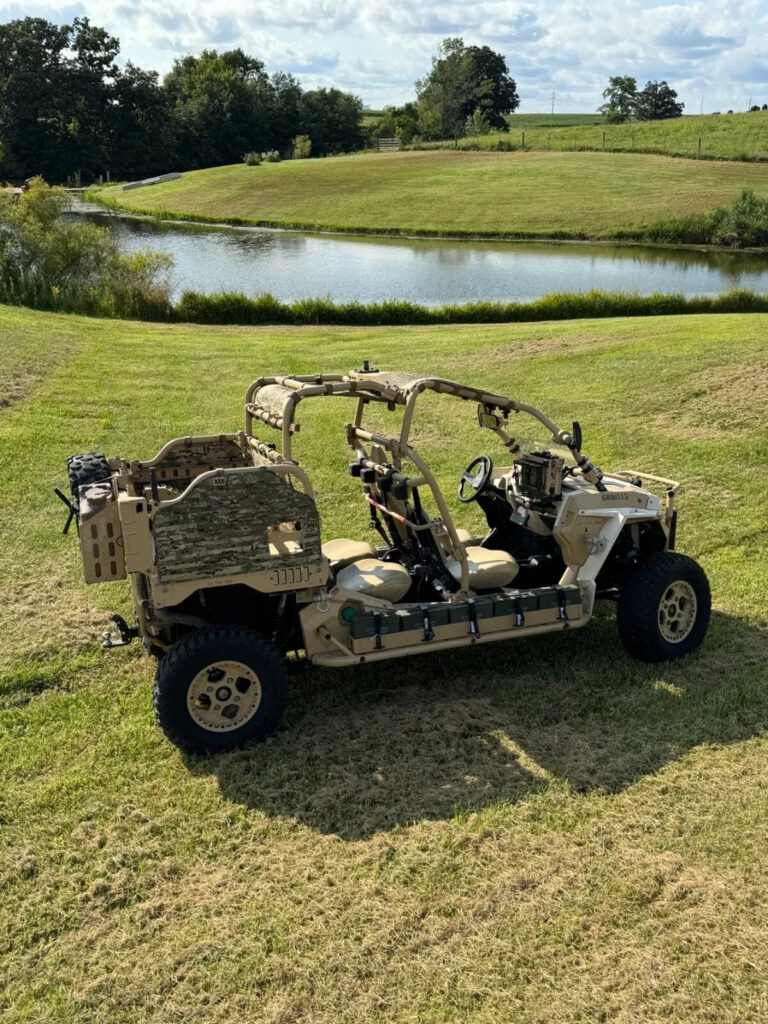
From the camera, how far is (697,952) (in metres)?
4.01

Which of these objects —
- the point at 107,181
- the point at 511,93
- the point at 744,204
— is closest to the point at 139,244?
the point at 744,204

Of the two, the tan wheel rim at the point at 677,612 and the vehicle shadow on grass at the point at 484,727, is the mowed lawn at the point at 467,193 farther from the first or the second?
the vehicle shadow on grass at the point at 484,727

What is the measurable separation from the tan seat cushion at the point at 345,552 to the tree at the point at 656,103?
144565mm

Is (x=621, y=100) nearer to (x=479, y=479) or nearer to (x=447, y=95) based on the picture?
(x=447, y=95)

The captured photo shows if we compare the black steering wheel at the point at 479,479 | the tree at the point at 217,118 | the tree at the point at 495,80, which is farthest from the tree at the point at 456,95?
the black steering wheel at the point at 479,479

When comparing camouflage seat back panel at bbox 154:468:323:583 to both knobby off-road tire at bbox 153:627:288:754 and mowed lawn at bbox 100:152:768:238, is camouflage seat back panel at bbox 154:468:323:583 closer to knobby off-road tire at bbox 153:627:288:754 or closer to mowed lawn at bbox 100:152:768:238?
knobby off-road tire at bbox 153:627:288:754

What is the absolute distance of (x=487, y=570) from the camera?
6.41 meters

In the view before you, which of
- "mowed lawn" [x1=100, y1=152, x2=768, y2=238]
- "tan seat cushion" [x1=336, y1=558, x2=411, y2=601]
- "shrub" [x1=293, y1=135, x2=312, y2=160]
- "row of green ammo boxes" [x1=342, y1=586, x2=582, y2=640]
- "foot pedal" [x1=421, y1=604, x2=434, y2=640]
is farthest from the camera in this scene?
"shrub" [x1=293, y1=135, x2=312, y2=160]

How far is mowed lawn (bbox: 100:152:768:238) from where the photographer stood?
54.7 metres

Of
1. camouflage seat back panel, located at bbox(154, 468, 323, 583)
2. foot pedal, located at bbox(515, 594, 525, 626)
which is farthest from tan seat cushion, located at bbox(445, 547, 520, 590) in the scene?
camouflage seat back panel, located at bbox(154, 468, 323, 583)

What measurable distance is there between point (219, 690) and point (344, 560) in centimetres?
149

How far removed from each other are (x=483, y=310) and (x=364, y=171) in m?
53.4

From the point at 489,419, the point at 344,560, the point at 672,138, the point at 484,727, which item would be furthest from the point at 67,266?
the point at 672,138

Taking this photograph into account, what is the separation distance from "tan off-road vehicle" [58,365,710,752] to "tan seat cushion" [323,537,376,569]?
0.02 metres
